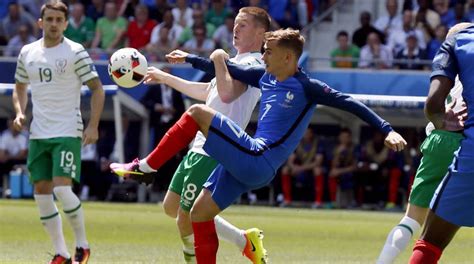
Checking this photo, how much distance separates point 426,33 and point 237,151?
59.1 ft

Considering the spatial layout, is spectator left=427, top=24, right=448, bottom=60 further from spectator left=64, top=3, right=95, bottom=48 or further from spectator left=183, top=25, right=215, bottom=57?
spectator left=64, top=3, right=95, bottom=48

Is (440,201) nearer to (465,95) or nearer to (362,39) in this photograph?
(465,95)

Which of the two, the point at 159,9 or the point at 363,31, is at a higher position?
the point at 159,9

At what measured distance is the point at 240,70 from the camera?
1041 cm

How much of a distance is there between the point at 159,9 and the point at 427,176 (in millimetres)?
20139

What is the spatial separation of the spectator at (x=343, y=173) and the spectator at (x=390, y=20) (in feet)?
8.24

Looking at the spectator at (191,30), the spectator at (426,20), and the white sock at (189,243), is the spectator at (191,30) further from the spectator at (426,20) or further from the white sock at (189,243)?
the white sock at (189,243)

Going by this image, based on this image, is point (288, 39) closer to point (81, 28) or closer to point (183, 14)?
point (183, 14)

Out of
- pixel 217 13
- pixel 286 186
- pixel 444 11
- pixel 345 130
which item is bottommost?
pixel 286 186

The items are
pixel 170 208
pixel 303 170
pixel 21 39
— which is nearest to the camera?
pixel 170 208

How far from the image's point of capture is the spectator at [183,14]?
1138 inches

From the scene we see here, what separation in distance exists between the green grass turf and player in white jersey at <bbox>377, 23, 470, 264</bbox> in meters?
2.98

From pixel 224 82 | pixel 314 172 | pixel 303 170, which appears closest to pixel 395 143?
pixel 224 82

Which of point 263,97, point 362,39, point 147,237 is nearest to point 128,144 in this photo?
point 362,39
